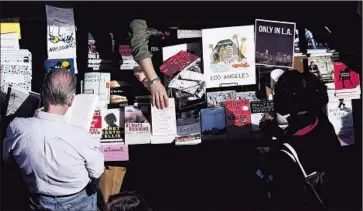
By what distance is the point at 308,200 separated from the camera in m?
2.54

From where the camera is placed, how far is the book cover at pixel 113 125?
150 inches

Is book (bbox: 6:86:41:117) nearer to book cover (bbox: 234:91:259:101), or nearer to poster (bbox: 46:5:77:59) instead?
poster (bbox: 46:5:77:59)

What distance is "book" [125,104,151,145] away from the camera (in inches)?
149

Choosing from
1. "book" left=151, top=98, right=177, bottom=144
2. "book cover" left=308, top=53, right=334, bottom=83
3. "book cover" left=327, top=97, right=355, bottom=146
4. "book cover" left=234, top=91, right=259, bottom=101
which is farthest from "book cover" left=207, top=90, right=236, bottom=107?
"book cover" left=327, top=97, right=355, bottom=146

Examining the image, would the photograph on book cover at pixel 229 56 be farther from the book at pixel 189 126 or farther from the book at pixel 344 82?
the book at pixel 344 82

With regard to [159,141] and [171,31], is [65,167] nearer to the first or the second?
[159,141]

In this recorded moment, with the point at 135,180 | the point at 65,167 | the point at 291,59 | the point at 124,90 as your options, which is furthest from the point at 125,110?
the point at 291,59

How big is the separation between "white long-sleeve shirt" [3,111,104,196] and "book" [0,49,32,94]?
0.85 m

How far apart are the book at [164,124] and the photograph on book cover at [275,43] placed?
26.5 inches

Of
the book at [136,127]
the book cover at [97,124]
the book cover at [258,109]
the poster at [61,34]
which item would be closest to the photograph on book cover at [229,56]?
the book cover at [258,109]

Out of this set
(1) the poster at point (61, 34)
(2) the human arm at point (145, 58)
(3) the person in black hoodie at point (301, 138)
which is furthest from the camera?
(1) the poster at point (61, 34)

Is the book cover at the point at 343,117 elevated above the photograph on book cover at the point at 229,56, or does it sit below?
below

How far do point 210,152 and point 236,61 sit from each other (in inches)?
27.8

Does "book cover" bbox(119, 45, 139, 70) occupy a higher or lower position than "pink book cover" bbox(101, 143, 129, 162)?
higher
